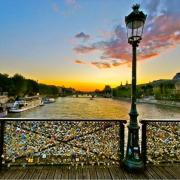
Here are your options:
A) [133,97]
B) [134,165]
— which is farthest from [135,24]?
[134,165]

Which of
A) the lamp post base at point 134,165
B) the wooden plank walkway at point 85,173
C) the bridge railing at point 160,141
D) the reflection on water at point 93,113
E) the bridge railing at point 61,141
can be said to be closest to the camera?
the wooden plank walkway at point 85,173

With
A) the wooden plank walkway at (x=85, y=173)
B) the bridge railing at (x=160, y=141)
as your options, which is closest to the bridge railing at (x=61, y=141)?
the wooden plank walkway at (x=85, y=173)

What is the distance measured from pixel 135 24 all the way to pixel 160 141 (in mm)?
2731

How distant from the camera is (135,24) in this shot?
4.39 m

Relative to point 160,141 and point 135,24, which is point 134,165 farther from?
point 135,24

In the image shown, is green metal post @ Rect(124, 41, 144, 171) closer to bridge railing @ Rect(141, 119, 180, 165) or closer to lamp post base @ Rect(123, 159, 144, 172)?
lamp post base @ Rect(123, 159, 144, 172)

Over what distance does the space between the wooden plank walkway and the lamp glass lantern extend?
2.77 metres

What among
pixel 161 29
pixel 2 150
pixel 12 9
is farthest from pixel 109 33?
pixel 2 150

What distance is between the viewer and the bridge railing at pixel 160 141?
4.85 metres

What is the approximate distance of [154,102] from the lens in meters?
94.3

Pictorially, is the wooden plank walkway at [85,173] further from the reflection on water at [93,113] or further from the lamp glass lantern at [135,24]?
the reflection on water at [93,113]

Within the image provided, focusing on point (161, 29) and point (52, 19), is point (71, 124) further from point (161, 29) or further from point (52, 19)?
point (161, 29)

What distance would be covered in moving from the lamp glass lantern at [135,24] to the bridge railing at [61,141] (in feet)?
6.18

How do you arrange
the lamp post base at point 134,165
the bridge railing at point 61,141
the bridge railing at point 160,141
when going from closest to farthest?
1. the lamp post base at point 134,165
2. the bridge railing at point 61,141
3. the bridge railing at point 160,141
